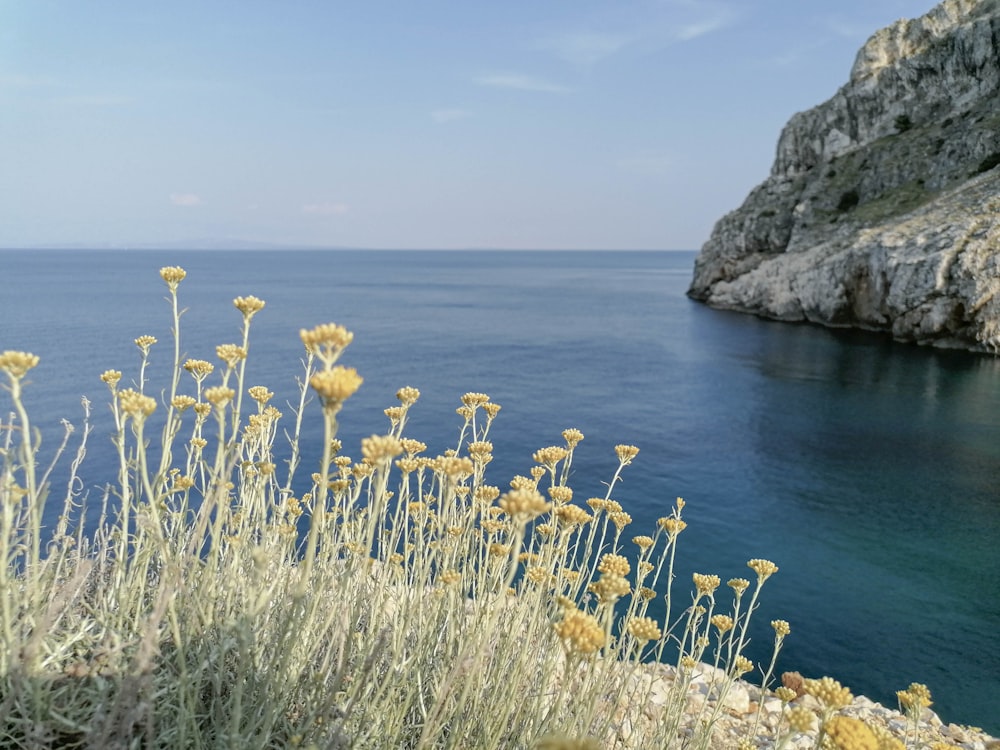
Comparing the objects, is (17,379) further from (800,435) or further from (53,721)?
(800,435)

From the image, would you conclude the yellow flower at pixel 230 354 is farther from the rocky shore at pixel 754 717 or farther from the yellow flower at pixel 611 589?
the rocky shore at pixel 754 717

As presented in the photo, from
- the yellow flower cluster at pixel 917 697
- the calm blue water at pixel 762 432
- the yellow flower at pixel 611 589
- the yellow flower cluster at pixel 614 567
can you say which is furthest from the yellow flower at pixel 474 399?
the calm blue water at pixel 762 432

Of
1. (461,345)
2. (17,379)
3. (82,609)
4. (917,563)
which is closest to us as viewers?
(17,379)

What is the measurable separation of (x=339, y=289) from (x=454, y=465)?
102 meters

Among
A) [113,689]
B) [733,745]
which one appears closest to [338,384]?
[113,689]

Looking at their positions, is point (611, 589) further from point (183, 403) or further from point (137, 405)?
point (183, 403)

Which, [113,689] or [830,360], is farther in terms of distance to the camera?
[830,360]

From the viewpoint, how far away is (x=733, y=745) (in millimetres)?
5527

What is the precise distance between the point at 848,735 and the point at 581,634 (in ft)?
3.77

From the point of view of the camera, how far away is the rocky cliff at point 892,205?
130 feet

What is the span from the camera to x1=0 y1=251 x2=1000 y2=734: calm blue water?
510 inches

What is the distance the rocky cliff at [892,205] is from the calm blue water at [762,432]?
3.08m

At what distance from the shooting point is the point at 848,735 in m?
2.34

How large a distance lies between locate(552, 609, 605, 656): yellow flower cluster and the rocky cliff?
146ft
